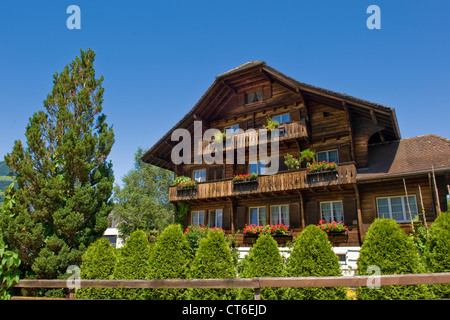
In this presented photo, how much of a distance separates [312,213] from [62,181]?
1301 cm

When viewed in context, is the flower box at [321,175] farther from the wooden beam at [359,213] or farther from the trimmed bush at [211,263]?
the trimmed bush at [211,263]

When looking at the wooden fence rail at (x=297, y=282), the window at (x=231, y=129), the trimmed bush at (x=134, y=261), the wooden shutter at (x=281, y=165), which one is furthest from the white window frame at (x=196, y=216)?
the wooden fence rail at (x=297, y=282)

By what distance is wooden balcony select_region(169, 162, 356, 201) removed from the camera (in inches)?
680

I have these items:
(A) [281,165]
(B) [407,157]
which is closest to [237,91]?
(A) [281,165]

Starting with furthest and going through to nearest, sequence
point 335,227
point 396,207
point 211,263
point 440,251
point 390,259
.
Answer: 1. point 396,207
2. point 335,227
3. point 211,263
4. point 440,251
5. point 390,259

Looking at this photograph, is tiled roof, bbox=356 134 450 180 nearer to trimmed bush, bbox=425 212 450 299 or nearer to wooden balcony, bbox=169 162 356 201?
wooden balcony, bbox=169 162 356 201

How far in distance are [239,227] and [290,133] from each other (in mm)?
6560

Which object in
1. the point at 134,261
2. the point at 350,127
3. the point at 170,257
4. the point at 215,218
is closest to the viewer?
the point at 170,257

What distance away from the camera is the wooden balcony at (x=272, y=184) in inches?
680

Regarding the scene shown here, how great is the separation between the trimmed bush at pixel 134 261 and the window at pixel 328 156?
1127 centimetres

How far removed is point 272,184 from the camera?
19.1 m

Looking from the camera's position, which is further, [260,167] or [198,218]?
[198,218]

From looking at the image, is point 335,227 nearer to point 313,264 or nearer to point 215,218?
point 313,264

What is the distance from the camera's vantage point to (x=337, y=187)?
1792 cm
